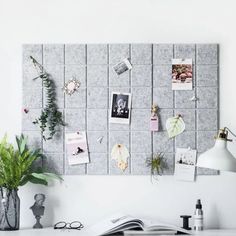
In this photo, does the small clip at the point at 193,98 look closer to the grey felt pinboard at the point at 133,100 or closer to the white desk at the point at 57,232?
the grey felt pinboard at the point at 133,100

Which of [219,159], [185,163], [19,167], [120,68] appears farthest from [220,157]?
[19,167]

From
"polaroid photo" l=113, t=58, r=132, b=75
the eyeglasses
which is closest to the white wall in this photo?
the eyeglasses

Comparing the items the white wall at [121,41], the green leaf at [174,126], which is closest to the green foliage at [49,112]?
the white wall at [121,41]

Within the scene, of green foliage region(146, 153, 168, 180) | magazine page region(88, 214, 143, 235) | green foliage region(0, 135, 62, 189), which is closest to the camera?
magazine page region(88, 214, 143, 235)

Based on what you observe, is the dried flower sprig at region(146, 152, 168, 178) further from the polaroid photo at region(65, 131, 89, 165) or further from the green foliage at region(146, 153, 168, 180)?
the polaroid photo at region(65, 131, 89, 165)

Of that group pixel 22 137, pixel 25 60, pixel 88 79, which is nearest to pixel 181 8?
pixel 88 79

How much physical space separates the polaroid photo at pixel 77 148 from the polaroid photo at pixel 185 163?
0.46m

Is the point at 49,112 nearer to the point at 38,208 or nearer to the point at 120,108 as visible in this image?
the point at 120,108

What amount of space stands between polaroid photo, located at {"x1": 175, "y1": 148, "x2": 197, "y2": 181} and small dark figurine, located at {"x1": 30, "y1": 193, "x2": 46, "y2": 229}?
68cm

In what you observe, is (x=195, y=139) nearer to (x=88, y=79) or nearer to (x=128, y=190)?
(x=128, y=190)

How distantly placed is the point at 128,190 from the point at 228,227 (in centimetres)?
53

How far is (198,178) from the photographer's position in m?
2.86

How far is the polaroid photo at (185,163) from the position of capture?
2848 mm

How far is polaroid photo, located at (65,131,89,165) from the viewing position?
286cm
